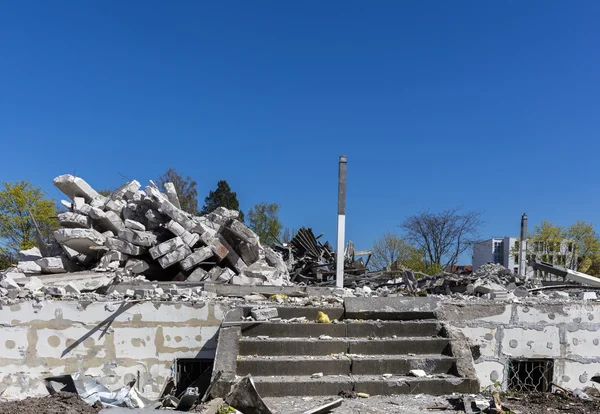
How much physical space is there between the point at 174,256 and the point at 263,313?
4.71 metres

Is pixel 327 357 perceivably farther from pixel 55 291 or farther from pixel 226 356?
pixel 55 291

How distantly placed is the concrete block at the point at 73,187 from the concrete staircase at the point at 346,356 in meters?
7.24

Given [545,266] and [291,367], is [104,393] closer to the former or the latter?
[291,367]

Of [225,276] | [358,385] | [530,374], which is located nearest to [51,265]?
[225,276]

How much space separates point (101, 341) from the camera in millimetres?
5941

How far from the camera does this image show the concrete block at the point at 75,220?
10711 mm

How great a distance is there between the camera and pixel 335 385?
4992 millimetres

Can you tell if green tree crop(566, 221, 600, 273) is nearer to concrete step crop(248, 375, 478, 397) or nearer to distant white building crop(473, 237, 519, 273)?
distant white building crop(473, 237, 519, 273)

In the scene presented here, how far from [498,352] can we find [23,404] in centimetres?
574

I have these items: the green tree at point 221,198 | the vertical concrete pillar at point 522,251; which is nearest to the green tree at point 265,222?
the green tree at point 221,198

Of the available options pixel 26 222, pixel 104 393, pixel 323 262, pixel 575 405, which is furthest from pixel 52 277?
pixel 26 222

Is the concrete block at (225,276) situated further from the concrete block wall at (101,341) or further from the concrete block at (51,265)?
the concrete block wall at (101,341)

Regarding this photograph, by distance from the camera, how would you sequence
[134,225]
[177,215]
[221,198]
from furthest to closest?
[221,198], [134,225], [177,215]

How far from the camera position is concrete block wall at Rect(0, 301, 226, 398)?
5871mm
